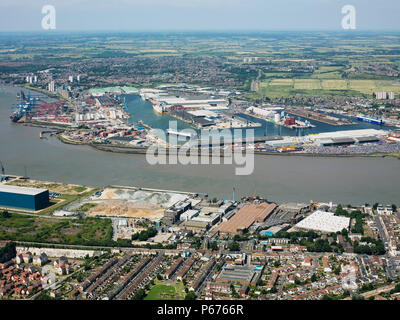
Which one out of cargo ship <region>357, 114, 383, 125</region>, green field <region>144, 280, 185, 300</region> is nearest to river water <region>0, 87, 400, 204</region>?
green field <region>144, 280, 185, 300</region>

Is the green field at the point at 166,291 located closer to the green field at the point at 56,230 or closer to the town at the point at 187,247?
the town at the point at 187,247

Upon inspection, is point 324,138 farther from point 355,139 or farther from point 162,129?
point 162,129

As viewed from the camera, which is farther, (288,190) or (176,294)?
(288,190)

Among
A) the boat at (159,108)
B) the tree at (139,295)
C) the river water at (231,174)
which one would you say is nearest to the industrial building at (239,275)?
the tree at (139,295)

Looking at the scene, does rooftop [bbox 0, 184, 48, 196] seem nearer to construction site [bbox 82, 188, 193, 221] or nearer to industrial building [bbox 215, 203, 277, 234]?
construction site [bbox 82, 188, 193, 221]

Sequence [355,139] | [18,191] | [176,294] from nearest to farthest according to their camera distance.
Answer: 1. [176,294]
2. [18,191]
3. [355,139]
